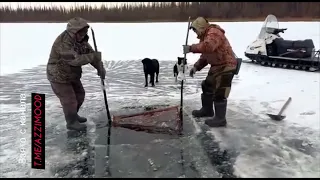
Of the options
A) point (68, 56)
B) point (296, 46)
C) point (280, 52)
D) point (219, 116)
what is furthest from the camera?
point (280, 52)

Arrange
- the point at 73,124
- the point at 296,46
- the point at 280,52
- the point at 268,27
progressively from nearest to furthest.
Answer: the point at 73,124 → the point at 296,46 → the point at 280,52 → the point at 268,27

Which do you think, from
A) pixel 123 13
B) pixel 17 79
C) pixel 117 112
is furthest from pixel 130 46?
pixel 117 112

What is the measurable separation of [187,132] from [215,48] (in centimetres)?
110

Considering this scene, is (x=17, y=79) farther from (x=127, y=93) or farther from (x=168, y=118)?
(x=168, y=118)

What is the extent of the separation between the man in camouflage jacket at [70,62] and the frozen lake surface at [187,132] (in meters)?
0.36

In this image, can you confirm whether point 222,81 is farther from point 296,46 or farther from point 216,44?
point 296,46

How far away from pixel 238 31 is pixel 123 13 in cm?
618

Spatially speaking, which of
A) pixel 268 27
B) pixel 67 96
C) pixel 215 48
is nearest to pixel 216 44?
pixel 215 48

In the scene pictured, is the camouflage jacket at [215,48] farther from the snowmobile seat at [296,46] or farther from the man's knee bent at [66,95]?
the snowmobile seat at [296,46]

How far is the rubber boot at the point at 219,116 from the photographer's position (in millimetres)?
4820

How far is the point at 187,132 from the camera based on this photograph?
15.3ft

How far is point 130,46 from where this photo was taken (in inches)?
620

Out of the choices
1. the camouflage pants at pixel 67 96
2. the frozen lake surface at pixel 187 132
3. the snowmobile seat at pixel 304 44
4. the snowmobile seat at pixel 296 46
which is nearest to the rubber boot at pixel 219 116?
the frozen lake surface at pixel 187 132

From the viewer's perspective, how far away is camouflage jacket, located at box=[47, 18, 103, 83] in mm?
4426
